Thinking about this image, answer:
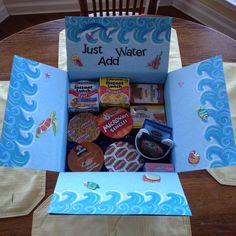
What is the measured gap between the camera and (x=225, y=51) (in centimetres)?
103

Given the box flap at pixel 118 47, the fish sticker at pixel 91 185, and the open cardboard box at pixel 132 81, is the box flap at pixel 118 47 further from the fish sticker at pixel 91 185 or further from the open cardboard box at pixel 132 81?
the fish sticker at pixel 91 185

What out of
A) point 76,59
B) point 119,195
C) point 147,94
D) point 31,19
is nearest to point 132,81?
point 147,94

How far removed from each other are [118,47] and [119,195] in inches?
15.7

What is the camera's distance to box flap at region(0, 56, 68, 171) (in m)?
0.68

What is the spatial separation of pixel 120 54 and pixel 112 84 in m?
0.10

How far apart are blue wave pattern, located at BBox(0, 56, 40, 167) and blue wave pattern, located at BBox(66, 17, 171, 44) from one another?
146mm

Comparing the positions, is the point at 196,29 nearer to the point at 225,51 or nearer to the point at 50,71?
the point at 225,51

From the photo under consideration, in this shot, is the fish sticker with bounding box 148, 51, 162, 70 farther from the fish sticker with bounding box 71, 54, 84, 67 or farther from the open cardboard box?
the fish sticker with bounding box 71, 54, 84, 67

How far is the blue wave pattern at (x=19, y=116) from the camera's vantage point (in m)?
0.67

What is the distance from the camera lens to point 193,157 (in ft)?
2.46

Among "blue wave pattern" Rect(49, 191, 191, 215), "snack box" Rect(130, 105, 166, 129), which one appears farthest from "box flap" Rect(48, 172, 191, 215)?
"snack box" Rect(130, 105, 166, 129)

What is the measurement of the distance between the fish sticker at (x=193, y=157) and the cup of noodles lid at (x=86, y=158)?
0.23m

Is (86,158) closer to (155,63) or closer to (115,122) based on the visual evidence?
(115,122)

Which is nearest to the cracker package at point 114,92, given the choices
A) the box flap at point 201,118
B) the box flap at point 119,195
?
the box flap at point 201,118
